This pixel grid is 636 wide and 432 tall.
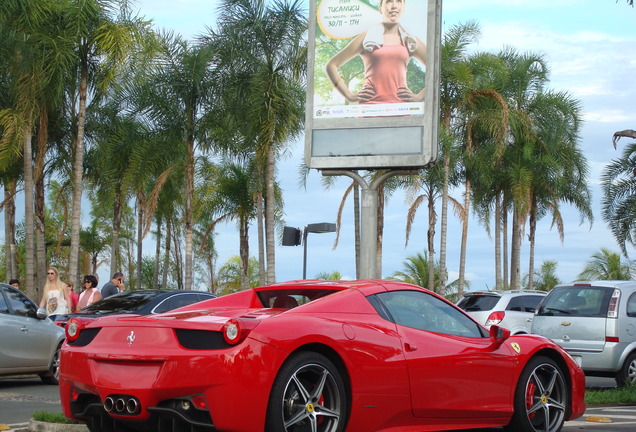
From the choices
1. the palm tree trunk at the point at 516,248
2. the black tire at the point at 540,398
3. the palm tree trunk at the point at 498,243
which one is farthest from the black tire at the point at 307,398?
the palm tree trunk at the point at 516,248

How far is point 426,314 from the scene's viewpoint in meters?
7.70

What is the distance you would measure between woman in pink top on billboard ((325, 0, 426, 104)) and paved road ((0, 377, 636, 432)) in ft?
26.3

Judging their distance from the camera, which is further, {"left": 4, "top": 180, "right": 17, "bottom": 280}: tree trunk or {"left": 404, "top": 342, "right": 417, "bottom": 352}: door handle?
{"left": 4, "top": 180, "right": 17, "bottom": 280}: tree trunk

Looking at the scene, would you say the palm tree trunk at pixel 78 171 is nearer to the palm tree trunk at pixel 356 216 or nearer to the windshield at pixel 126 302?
the palm tree trunk at pixel 356 216

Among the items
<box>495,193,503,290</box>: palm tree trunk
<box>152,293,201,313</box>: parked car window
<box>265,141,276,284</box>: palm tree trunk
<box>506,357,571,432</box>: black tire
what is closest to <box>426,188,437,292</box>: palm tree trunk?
<box>495,193,503,290</box>: palm tree trunk

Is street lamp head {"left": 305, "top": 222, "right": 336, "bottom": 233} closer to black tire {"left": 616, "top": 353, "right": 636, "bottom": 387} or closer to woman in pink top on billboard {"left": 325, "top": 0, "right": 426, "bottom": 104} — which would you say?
woman in pink top on billboard {"left": 325, "top": 0, "right": 426, "bottom": 104}

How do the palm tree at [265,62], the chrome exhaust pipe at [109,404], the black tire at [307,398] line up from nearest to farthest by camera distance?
the black tire at [307,398], the chrome exhaust pipe at [109,404], the palm tree at [265,62]

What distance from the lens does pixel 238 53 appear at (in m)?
28.9

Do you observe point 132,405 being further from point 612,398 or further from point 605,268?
point 605,268

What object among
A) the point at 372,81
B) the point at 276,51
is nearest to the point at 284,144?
the point at 276,51

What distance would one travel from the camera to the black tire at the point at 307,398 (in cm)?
620

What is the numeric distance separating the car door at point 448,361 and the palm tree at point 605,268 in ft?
142

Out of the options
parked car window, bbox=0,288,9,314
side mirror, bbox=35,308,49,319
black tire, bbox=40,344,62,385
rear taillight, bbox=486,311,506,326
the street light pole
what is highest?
the street light pole

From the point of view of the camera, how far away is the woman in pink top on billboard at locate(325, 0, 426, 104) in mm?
18031
